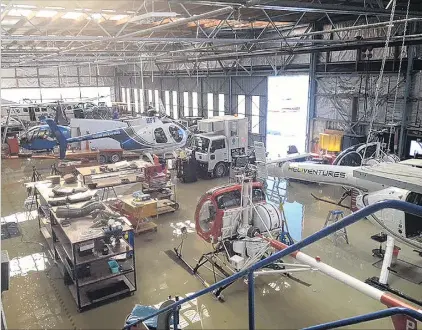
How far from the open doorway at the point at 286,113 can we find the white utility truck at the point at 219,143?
228cm

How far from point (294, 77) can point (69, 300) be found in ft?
45.9

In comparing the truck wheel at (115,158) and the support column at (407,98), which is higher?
the support column at (407,98)

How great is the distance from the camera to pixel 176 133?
1728 centimetres

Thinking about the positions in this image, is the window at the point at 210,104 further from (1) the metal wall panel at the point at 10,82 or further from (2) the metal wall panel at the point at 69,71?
(1) the metal wall panel at the point at 10,82

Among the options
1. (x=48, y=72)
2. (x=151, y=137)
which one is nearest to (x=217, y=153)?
(x=151, y=137)

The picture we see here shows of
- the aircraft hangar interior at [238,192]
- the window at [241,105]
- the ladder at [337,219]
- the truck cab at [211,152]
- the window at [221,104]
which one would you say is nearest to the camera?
the aircraft hangar interior at [238,192]

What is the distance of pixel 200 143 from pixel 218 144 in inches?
29.8

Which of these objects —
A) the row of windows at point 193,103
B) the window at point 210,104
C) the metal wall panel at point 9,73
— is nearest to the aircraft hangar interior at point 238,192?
the row of windows at point 193,103

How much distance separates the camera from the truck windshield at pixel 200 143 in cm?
1545

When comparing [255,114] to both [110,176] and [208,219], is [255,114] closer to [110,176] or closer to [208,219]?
[110,176]

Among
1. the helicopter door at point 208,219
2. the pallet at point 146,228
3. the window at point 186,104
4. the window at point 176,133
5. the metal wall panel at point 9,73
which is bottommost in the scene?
the pallet at point 146,228

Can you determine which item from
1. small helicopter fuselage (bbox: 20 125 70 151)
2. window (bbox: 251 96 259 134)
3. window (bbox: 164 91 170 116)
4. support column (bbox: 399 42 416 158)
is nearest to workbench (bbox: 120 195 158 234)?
support column (bbox: 399 42 416 158)

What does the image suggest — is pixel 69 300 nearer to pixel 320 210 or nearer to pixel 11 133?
pixel 320 210

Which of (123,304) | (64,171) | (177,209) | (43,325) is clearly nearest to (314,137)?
(177,209)
